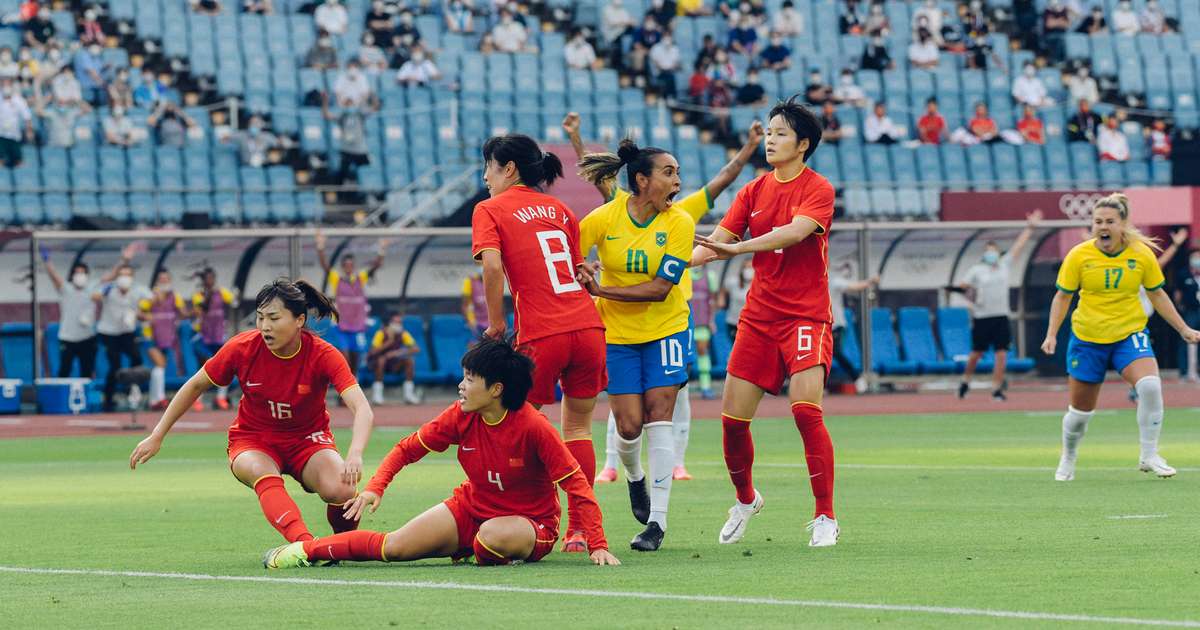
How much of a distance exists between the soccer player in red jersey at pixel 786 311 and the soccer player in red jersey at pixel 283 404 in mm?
1971

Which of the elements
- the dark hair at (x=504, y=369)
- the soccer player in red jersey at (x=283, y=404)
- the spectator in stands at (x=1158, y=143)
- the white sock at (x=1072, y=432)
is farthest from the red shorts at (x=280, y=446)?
the spectator in stands at (x=1158, y=143)

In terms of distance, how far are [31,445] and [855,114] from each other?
19709 mm

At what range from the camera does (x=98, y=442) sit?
830 inches

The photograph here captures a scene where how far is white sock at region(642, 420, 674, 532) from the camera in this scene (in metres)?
10.0

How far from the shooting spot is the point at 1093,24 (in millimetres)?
41844

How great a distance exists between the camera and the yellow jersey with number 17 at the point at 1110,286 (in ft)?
47.2

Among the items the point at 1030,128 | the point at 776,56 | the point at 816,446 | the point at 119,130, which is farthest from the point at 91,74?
the point at 816,446

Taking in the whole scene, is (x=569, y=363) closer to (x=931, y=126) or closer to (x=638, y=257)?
(x=638, y=257)

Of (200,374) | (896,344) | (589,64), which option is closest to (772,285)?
(200,374)

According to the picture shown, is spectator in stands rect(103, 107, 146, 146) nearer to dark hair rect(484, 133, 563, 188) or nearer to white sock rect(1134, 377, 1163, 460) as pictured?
white sock rect(1134, 377, 1163, 460)

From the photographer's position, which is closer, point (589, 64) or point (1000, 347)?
point (1000, 347)

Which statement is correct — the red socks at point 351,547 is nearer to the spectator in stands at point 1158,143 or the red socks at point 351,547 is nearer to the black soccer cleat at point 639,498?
the black soccer cleat at point 639,498

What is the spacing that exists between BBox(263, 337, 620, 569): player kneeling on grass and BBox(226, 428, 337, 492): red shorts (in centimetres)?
95

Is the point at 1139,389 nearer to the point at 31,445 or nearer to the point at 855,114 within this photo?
the point at 31,445
